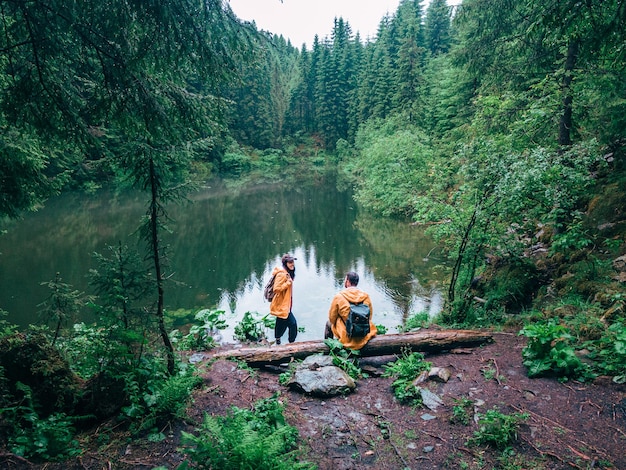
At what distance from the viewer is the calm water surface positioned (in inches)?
392

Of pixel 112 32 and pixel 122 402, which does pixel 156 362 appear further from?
pixel 112 32

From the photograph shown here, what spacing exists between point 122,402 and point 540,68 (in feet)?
32.3

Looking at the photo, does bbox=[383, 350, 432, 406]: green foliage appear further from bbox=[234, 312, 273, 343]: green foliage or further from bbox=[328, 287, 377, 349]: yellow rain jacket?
bbox=[234, 312, 273, 343]: green foliage

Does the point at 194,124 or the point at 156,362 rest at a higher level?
the point at 194,124

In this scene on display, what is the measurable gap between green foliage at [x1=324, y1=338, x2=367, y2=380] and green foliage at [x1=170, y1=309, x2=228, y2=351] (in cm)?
258

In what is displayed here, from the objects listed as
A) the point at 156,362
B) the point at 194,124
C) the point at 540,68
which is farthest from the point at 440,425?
the point at 540,68

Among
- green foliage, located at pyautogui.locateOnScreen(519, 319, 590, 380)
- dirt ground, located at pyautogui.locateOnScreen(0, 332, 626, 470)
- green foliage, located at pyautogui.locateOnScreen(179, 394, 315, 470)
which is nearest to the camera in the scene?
green foliage, located at pyautogui.locateOnScreen(179, 394, 315, 470)

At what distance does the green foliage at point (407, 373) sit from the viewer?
4426mm

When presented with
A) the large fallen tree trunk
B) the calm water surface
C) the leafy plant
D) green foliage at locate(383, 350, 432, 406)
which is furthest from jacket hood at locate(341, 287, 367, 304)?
the leafy plant

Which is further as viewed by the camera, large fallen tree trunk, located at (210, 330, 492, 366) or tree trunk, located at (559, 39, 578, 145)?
tree trunk, located at (559, 39, 578, 145)

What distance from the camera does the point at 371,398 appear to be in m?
4.59

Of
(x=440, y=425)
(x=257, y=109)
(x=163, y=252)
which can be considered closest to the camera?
(x=440, y=425)

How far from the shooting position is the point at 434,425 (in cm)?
381

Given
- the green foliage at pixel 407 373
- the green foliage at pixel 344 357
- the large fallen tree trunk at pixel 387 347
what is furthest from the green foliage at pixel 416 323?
the green foliage at pixel 344 357
